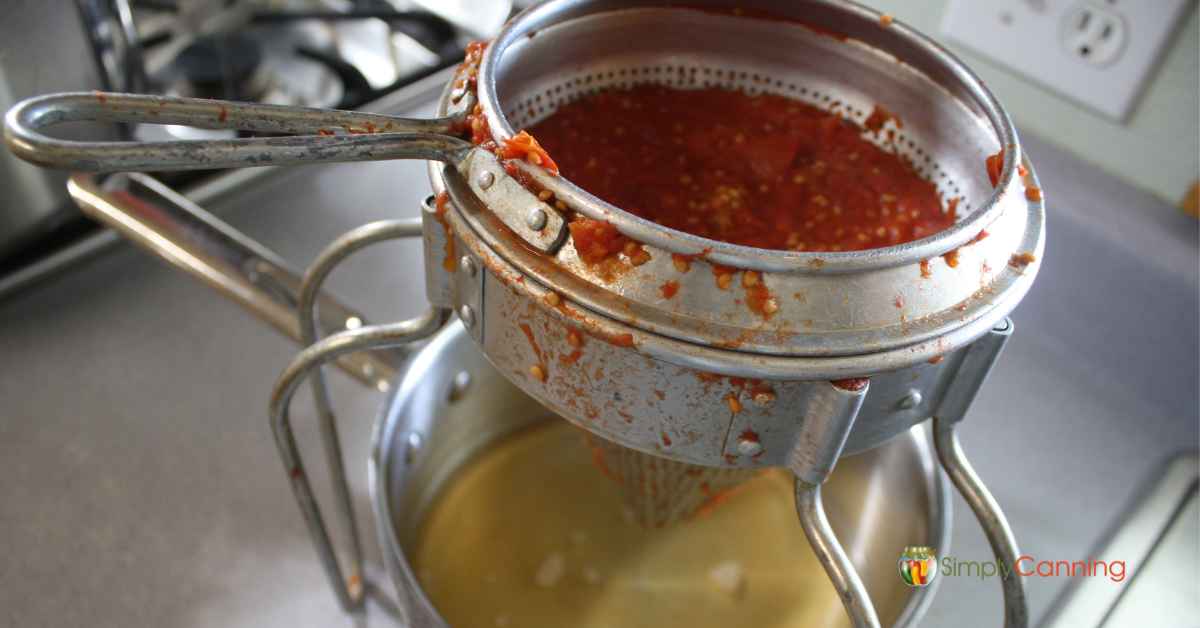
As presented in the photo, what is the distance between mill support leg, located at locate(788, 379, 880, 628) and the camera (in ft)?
1.34

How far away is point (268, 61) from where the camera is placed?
1.10m

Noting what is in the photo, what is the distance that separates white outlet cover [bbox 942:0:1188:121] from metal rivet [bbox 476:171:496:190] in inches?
25.0

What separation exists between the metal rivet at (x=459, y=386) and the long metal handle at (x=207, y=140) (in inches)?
12.2

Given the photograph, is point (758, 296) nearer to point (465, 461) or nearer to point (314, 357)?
point (314, 357)

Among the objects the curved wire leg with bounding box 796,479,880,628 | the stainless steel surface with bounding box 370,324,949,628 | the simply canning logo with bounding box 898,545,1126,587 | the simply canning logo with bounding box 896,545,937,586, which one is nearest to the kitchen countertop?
the simply canning logo with bounding box 898,545,1126,587

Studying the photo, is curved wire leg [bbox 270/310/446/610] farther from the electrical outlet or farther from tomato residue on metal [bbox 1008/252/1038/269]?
the electrical outlet

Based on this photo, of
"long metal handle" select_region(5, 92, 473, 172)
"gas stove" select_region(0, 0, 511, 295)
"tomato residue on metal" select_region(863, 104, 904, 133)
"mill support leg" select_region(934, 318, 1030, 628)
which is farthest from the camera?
"gas stove" select_region(0, 0, 511, 295)

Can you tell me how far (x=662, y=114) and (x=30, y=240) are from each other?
0.70 m

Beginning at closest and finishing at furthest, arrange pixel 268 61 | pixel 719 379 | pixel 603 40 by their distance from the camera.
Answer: pixel 719 379
pixel 603 40
pixel 268 61

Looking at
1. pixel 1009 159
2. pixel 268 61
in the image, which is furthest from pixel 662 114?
pixel 268 61

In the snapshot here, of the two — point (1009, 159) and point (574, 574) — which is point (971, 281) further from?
point (574, 574)

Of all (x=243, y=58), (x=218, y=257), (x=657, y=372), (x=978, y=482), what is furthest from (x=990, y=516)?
(x=243, y=58)

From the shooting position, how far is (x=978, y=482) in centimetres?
53

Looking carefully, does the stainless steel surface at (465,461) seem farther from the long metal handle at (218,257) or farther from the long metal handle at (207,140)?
the long metal handle at (207,140)
